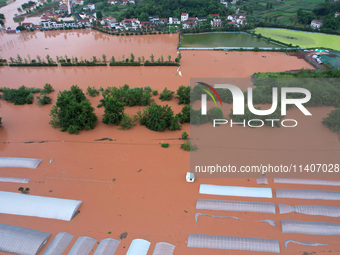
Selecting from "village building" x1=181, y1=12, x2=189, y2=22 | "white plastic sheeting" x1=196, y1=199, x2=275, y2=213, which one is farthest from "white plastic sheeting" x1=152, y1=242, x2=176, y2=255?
"village building" x1=181, y1=12, x2=189, y2=22

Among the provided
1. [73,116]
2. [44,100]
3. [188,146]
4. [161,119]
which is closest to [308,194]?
[188,146]

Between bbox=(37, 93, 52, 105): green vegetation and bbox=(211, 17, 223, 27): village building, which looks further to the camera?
bbox=(211, 17, 223, 27): village building

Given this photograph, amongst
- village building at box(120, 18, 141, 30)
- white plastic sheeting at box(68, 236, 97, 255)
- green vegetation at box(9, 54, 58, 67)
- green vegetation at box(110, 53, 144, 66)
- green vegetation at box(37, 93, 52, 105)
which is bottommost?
white plastic sheeting at box(68, 236, 97, 255)

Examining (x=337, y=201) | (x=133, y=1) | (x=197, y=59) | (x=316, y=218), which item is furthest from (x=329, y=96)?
(x=133, y=1)

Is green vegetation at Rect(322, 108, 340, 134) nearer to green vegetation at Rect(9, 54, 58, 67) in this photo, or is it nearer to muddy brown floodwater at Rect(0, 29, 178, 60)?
muddy brown floodwater at Rect(0, 29, 178, 60)
